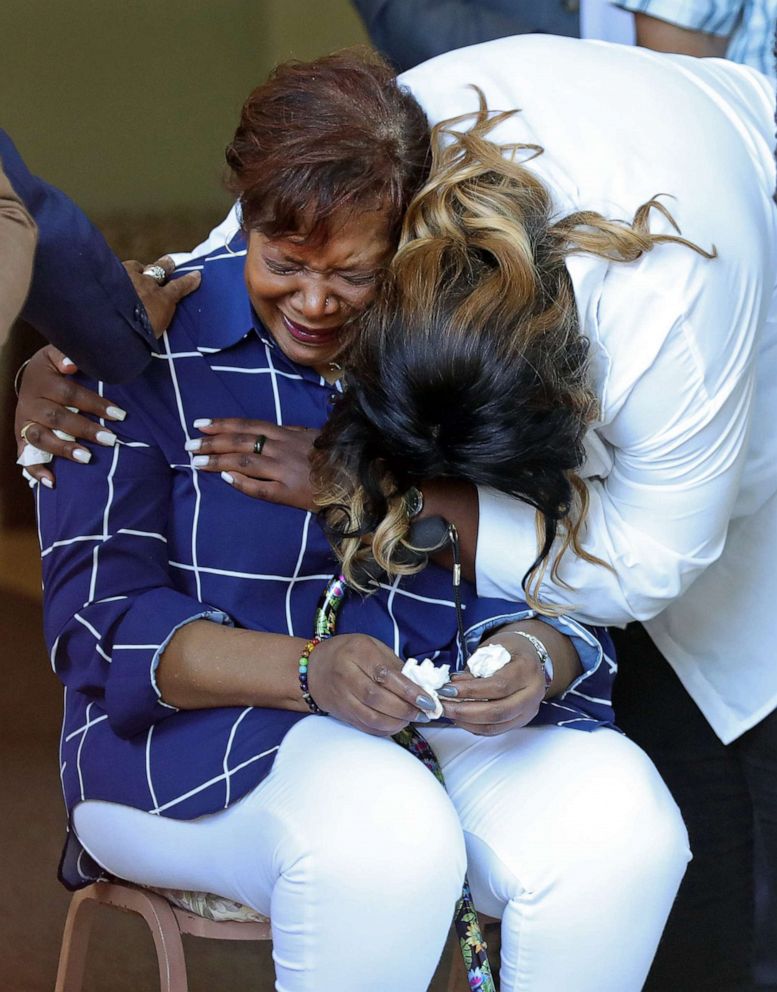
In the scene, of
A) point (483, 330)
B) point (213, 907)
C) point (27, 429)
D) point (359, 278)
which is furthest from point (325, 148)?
point (213, 907)

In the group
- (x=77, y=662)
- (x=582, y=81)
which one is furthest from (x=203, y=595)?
(x=582, y=81)

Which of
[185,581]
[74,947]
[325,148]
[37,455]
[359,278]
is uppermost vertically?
[325,148]

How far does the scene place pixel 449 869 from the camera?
4.06 feet

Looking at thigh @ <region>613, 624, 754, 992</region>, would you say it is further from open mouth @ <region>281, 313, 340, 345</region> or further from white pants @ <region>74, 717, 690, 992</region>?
open mouth @ <region>281, 313, 340, 345</region>

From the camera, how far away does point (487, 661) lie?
1.29 m

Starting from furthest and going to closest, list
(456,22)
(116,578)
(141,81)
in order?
(141,81), (456,22), (116,578)

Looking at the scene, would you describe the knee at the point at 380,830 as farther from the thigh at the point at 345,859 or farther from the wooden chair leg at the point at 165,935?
the wooden chair leg at the point at 165,935

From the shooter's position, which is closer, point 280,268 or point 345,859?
point 345,859

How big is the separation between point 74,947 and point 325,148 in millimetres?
985

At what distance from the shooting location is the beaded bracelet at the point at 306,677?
1.32m

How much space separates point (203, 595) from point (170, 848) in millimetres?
277

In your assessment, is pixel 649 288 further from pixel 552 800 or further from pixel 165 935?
pixel 165 935

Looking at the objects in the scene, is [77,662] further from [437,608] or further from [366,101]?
[366,101]

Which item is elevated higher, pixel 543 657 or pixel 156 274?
pixel 156 274
